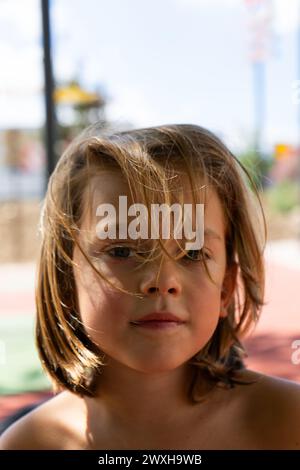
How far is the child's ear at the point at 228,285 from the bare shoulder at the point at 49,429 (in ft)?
0.75

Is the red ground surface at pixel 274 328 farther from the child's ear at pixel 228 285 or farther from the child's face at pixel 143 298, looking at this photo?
the child's face at pixel 143 298

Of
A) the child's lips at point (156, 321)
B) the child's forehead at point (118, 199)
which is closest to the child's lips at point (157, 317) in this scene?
the child's lips at point (156, 321)

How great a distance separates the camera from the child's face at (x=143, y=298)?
63cm

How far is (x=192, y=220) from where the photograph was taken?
2.19 feet

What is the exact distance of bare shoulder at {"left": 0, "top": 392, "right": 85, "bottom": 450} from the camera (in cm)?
73

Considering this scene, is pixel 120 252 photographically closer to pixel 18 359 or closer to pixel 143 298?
pixel 143 298

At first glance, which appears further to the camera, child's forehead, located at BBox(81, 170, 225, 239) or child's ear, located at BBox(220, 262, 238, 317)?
child's ear, located at BBox(220, 262, 238, 317)

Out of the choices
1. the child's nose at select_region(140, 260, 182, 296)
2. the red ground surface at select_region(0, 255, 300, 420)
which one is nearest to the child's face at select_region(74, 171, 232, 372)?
the child's nose at select_region(140, 260, 182, 296)

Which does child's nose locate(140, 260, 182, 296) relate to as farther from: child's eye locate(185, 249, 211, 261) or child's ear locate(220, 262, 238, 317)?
child's ear locate(220, 262, 238, 317)

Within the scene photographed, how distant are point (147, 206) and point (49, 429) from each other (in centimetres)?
32

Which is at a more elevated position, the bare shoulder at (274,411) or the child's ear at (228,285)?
the child's ear at (228,285)

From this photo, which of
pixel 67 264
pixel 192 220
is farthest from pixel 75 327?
pixel 192 220
